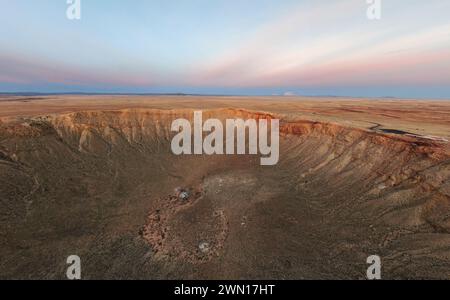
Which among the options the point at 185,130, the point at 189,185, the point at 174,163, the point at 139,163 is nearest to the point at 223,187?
the point at 189,185

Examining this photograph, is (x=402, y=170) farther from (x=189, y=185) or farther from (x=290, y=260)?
(x=189, y=185)

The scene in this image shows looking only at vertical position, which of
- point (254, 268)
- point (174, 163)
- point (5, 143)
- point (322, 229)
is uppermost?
point (5, 143)

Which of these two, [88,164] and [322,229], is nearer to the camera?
[322,229]

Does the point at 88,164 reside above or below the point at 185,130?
below
